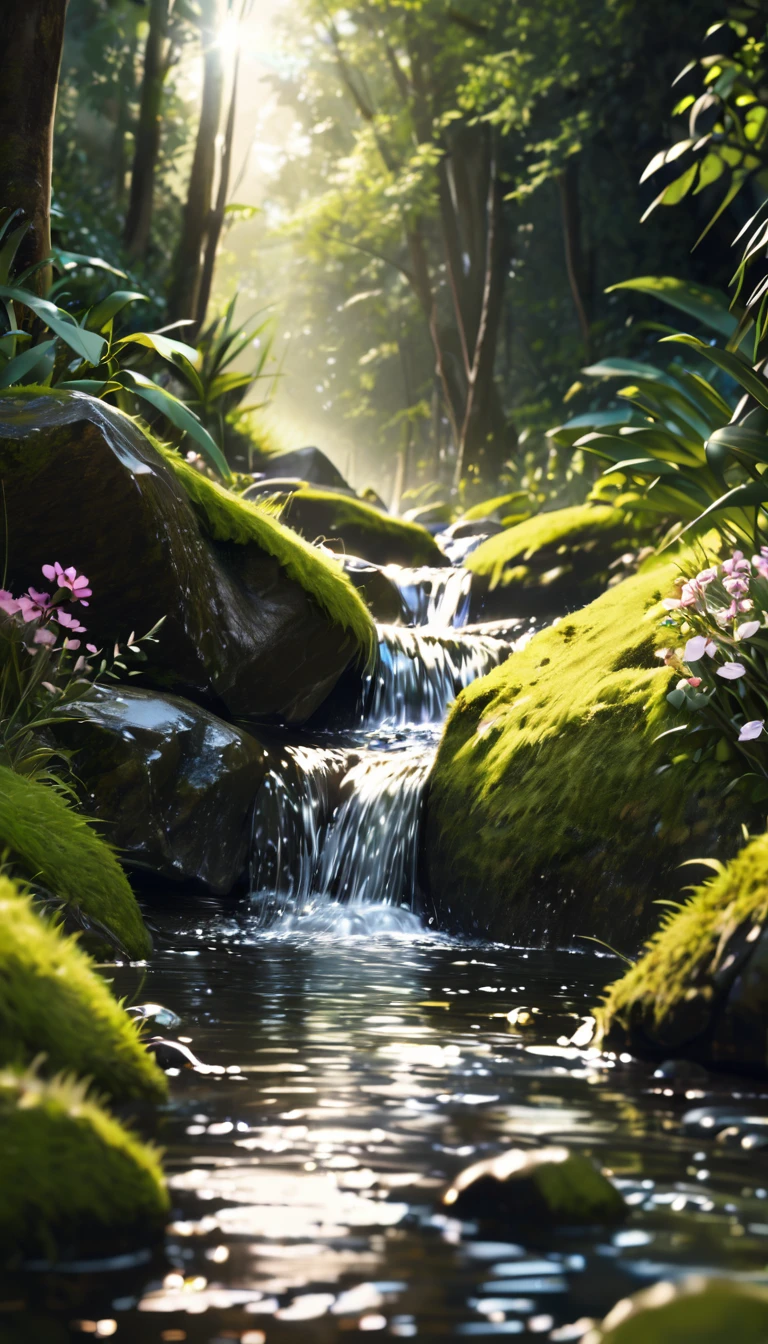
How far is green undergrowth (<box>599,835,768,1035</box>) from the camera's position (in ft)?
11.5

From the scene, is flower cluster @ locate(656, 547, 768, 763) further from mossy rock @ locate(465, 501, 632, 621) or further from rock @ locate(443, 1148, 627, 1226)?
mossy rock @ locate(465, 501, 632, 621)

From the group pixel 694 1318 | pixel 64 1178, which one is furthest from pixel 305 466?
pixel 694 1318

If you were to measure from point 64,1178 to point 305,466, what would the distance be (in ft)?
62.6

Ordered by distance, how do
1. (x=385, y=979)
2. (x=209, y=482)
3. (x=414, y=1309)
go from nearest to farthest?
(x=414, y=1309) → (x=385, y=979) → (x=209, y=482)

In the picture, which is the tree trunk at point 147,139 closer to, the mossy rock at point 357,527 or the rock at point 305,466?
the rock at point 305,466

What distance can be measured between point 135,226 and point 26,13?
417 inches

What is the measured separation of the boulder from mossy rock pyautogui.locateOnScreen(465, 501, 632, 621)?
677 cm

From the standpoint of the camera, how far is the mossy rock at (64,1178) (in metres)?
2.09

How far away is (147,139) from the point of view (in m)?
17.5

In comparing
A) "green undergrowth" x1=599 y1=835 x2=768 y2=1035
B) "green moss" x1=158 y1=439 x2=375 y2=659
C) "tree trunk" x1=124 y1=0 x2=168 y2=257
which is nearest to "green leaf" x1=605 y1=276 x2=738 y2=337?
"green moss" x1=158 y1=439 x2=375 y2=659

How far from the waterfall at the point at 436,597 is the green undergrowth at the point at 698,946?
400 inches

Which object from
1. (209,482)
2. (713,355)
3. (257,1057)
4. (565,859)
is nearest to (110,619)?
(209,482)

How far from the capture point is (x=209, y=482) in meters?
8.91

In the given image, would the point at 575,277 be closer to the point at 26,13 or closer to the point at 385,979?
the point at 26,13
